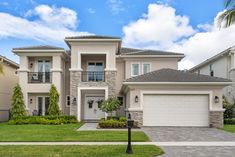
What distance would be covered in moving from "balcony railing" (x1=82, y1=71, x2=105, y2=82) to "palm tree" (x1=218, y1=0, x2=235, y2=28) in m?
16.8

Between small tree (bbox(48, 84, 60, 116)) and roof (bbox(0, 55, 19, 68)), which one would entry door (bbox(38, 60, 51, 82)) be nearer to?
small tree (bbox(48, 84, 60, 116))

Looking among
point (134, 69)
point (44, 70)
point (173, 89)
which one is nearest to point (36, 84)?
point (44, 70)

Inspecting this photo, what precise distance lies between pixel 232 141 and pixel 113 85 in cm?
1379

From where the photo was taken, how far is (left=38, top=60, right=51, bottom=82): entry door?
28.9 meters

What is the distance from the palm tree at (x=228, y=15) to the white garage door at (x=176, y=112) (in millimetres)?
A: 10774

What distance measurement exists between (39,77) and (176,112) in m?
13.0

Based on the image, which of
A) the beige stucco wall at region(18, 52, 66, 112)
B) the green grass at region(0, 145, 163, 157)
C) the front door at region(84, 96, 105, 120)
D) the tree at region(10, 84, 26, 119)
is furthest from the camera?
the front door at region(84, 96, 105, 120)

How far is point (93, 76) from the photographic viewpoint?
28.8 meters

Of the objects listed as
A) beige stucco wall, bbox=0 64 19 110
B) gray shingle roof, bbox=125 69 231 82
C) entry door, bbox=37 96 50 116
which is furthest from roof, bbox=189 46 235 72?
beige stucco wall, bbox=0 64 19 110

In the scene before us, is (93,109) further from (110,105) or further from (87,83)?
(110,105)

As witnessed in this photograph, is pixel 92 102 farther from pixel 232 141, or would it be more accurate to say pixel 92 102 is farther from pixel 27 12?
pixel 232 141

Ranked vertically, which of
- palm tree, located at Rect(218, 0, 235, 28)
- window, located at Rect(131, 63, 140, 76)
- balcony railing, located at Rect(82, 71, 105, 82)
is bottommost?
balcony railing, located at Rect(82, 71, 105, 82)

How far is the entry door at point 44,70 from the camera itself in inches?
1137

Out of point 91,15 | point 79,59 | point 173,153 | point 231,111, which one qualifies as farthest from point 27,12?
point 231,111
